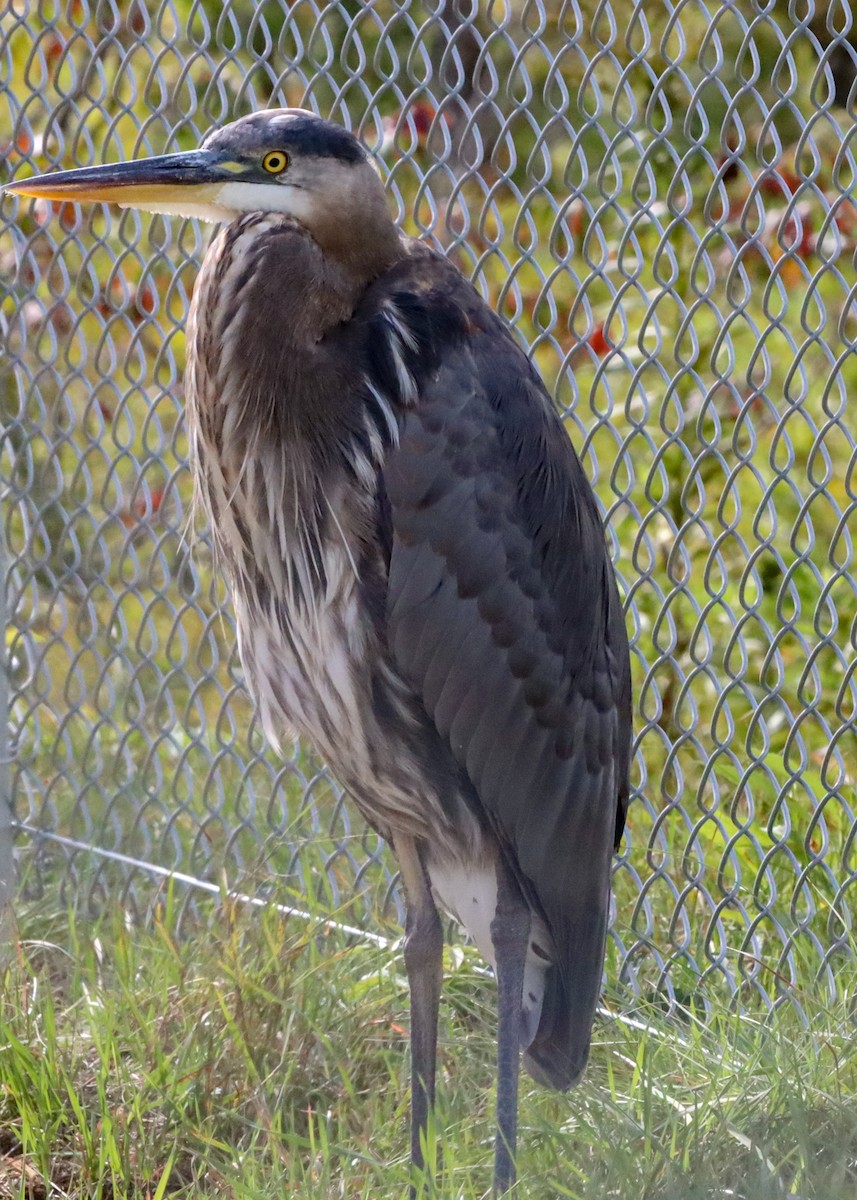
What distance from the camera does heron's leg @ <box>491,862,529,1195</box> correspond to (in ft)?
7.52

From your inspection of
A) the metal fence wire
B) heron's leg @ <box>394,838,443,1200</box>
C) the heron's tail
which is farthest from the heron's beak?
the heron's tail

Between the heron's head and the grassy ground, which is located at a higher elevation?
the heron's head

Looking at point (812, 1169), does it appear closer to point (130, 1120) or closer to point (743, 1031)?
point (743, 1031)

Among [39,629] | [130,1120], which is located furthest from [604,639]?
[39,629]

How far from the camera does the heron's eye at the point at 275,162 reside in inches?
88.5

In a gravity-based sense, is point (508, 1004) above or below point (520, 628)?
below

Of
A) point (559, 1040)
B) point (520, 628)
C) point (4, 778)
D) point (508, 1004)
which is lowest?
point (4, 778)

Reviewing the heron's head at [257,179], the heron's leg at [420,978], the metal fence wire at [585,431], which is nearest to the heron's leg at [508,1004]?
the heron's leg at [420,978]

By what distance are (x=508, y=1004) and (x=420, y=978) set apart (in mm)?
190

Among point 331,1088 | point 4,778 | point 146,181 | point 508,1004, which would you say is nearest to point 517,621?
point 508,1004

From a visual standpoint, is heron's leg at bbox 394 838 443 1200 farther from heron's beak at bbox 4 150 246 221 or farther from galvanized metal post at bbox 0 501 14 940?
galvanized metal post at bbox 0 501 14 940

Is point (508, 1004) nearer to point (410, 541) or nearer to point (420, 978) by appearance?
point (420, 978)

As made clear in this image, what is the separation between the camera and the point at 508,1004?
2.40m

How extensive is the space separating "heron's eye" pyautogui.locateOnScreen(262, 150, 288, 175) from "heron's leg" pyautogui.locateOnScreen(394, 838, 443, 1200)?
1.09 metres
